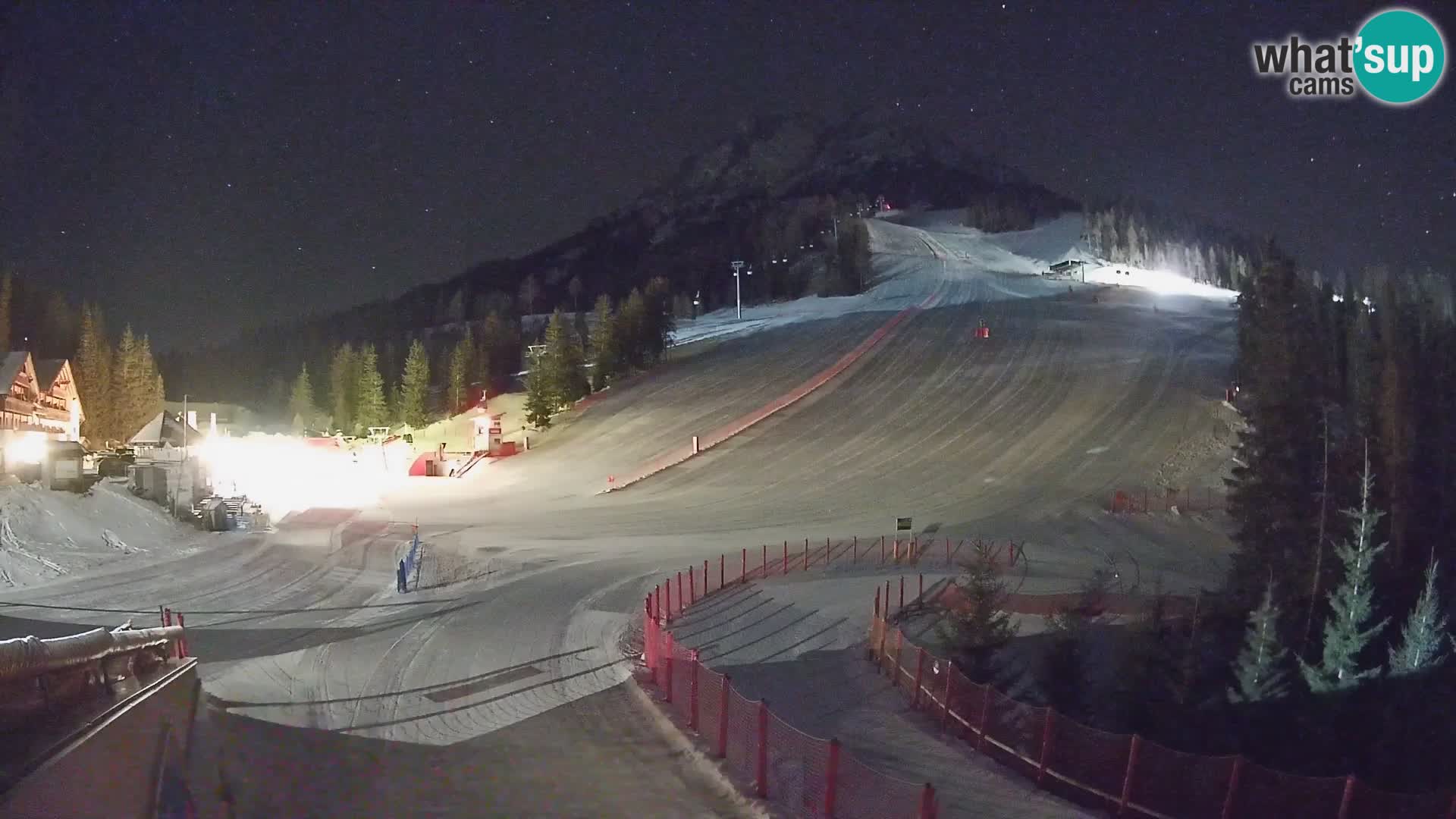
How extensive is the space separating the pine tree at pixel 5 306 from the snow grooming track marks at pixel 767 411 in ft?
170

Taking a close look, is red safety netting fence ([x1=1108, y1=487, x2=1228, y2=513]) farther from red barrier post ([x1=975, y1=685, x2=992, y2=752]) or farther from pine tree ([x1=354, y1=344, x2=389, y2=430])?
pine tree ([x1=354, y1=344, x2=389, y2=430])

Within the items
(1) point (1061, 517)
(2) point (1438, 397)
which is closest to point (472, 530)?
(1) point (1061, 517)

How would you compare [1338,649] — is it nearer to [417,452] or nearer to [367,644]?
[367,644]

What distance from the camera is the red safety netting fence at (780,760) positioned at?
28.0ft

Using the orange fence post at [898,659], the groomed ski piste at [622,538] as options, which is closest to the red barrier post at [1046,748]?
the groomed ski piste at [622,538]

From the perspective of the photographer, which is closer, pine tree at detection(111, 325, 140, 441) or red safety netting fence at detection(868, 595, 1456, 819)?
red safety netting fence at detection(868, 595, 1456, 819)

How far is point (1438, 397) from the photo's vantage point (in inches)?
1529

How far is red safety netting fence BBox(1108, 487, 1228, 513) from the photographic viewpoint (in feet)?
128

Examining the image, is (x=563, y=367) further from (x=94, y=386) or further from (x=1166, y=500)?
(x=1166, y=500)

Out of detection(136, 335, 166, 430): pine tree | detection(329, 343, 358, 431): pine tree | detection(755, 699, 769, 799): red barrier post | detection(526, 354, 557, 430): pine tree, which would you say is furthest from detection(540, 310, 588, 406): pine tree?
detection(755, 699, 769, 799): red barrier post

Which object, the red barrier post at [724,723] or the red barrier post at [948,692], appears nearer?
the red barrier post at [724,723]

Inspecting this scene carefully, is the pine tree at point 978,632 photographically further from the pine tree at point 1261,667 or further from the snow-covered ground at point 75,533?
the snow-covered ground at point 75,533

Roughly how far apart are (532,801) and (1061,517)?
1226 inches

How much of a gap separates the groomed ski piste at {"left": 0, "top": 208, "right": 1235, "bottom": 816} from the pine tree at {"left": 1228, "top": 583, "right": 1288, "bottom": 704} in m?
6.66
